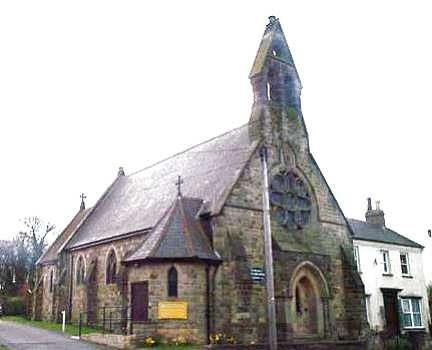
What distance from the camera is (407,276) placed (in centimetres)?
4119

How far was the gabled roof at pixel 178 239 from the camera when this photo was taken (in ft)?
78.4

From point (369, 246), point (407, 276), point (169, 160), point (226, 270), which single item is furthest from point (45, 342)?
point (407, 276)

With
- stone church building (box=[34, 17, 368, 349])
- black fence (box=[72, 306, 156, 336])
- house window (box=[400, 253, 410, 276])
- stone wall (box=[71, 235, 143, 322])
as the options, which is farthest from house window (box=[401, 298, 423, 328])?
black fence (box=[72, 306, 156, 336])

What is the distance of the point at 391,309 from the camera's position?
3856cm

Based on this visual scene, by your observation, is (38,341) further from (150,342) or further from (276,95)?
(276,95)

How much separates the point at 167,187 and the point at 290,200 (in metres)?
7.76

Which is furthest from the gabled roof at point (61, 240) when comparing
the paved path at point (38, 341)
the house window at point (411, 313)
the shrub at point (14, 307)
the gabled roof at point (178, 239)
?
the house window at point (411, 313)

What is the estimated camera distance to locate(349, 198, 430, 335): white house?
125 ft

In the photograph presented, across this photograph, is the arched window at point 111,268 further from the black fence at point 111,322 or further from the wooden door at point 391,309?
the wooden door at point 391,309

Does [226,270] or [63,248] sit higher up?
[63,248]

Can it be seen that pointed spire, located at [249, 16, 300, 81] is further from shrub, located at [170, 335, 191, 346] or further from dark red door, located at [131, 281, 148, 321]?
shrub, located at [170, 335, 191, 346]

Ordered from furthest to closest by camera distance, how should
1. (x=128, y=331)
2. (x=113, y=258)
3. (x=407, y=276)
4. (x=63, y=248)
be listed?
(x=407, y=276)
(x=63, y=248)
(x=113, y=258)
(x=128, y=331)

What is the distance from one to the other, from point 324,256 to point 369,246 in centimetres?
1172

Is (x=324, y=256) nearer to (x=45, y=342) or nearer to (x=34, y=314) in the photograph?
(x=45, y=342)
